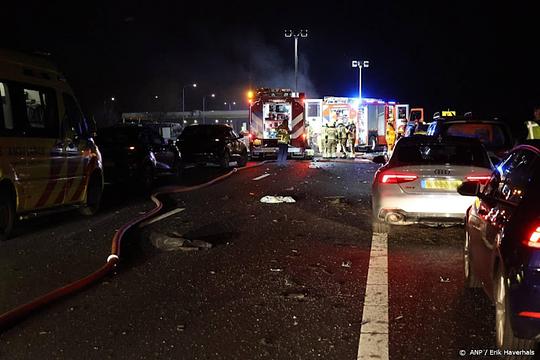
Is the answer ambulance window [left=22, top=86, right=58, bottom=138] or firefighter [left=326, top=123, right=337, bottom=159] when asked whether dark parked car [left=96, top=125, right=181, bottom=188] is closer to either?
ambulance window [left=22, top=86, right=58, bottom=138]

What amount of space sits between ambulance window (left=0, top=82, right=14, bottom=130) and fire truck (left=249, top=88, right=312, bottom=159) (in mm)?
18797

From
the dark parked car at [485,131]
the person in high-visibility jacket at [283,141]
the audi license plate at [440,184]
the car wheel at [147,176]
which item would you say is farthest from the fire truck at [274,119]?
the audi license plate at [440,184]

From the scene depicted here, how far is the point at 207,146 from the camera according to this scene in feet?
69.2

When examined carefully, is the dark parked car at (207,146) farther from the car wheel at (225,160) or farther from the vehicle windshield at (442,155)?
the vehicle windshield at (442,155)

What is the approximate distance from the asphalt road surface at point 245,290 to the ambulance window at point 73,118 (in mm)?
1483

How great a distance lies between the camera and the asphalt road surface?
457 cm

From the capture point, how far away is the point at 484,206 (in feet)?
16.9

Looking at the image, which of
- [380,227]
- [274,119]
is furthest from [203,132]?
[380,227]

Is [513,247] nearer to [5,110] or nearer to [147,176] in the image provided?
[5,110]

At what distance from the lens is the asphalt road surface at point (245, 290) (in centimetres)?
457

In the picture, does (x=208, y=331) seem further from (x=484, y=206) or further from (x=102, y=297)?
(x=484, y=206)

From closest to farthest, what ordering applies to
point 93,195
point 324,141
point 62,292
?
point 62,292 → point 93,195 → point 324,141

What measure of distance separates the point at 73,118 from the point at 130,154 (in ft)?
13.9

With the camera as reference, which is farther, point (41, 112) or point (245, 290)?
point (41, 112)
